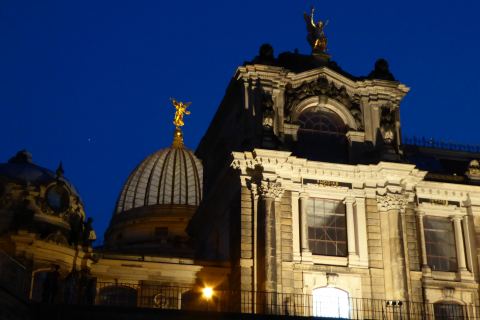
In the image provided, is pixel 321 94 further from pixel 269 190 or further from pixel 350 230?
pixel 350 230

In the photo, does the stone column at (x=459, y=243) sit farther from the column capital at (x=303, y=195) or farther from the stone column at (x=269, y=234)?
the stone column at (x=269, y=234)

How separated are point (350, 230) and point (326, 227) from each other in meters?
1.20

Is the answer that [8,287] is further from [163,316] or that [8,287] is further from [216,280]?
[216,280]

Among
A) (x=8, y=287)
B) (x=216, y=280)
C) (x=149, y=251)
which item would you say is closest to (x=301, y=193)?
(x=216, y=280)

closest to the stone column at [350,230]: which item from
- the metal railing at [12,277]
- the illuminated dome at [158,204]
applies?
the metal railing at [12,277]

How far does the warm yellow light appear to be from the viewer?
40825 millimetres

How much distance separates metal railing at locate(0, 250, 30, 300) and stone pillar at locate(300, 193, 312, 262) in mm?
14770

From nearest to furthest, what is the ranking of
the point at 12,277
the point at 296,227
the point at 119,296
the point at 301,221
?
the point at 12,277 → the point at 296,227 → the point at 301,221 → the point at 119,296

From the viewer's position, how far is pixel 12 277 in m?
28.6

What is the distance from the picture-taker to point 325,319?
33750mm

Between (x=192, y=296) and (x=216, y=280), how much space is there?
1767mm

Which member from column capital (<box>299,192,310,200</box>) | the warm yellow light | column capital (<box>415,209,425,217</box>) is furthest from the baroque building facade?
the warm yellow light

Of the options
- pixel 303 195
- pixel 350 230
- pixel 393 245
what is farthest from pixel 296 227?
pixel 393 245

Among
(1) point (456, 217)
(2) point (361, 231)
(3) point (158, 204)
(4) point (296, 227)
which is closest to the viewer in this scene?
(4) point (296, 227)
